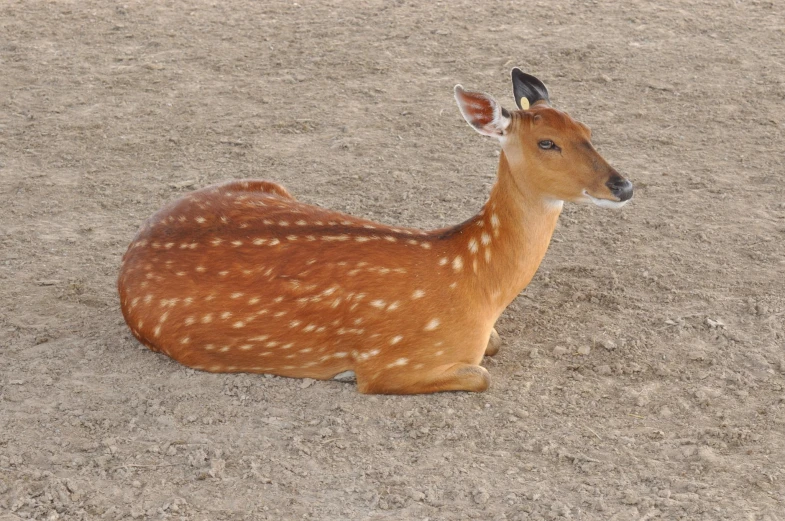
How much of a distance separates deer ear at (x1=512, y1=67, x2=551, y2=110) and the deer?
0.37 m

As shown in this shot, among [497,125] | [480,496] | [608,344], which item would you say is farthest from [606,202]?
[480,496]

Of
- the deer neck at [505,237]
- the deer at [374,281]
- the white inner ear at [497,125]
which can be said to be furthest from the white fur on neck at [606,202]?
the white inner ear at [497,125]

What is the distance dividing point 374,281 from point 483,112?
101cm

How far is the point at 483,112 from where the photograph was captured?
5402 millimetres

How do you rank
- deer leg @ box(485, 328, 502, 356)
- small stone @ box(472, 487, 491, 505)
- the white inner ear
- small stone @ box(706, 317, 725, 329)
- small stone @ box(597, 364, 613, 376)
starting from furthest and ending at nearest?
small stone @ box(706, 317, 725, 329) → deer leg @ box(485, 328, 502, 356) → small stone @ box(597, 364, 613, 376) → the white inner ear → small stone @ box(472, 487, 491, 505)

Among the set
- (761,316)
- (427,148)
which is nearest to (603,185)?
(761,316)

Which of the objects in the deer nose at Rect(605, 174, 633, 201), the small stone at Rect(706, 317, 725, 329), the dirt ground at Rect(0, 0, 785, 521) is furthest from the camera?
the small stone at Rect(706, 317, 725, 329)

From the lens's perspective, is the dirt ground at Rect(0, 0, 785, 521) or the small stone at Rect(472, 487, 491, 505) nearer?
the small stone at Rect(472, 487, 491, 505)

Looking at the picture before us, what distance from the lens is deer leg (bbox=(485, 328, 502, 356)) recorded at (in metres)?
5.79

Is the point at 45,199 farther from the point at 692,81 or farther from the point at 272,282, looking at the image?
the point at 692,81

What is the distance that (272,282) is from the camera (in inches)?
212

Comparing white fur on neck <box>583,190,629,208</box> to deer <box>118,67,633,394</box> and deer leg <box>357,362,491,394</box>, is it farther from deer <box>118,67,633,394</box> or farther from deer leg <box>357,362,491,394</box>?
deer leg <box>357,362,491,394</box>

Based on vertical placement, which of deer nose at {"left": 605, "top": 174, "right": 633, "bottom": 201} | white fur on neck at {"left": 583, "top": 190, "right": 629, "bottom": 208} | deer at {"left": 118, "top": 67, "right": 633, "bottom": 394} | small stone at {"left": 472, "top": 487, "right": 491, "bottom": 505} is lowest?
small stone at {"left": 472, "top": 487, "right": 491, "bottom": 505}

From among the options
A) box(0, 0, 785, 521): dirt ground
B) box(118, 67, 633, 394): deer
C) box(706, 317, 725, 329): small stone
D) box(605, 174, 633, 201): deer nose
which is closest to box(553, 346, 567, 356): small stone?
box(0, 0, 785, 521): dirt ground
